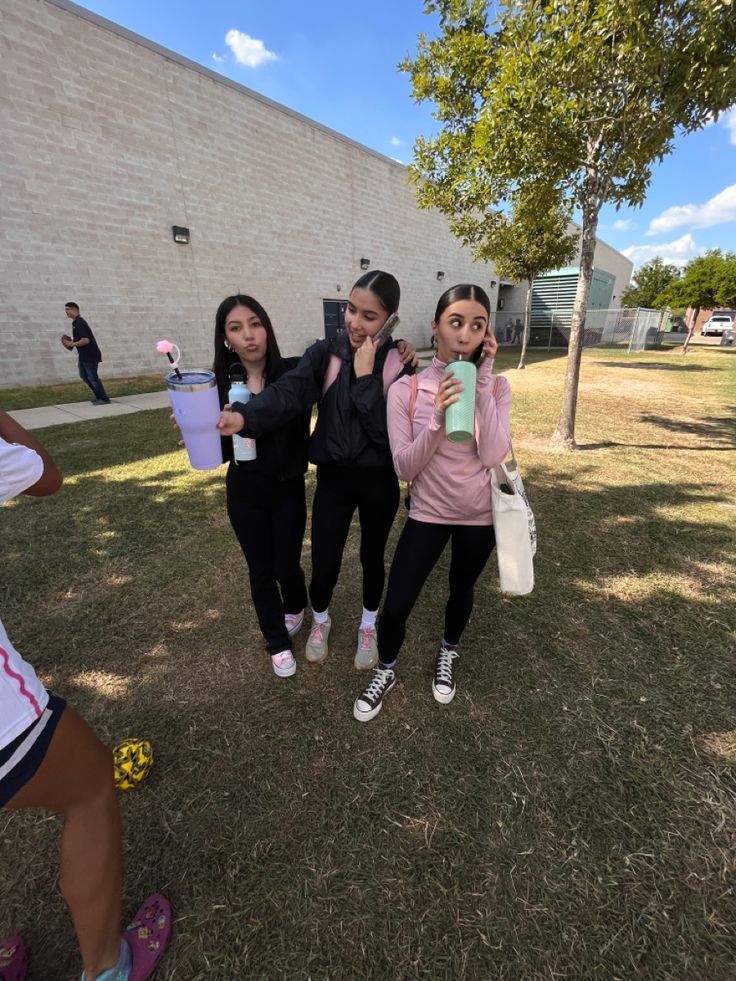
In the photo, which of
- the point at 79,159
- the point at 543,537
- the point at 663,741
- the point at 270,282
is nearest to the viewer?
the point at 663,741

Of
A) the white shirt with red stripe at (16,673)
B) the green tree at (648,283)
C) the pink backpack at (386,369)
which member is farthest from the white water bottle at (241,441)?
the green tree at (648,283)

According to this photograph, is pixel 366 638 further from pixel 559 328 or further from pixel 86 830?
pixel 559 328

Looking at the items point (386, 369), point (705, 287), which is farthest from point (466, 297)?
point (705, 287)

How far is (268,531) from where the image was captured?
2.21 metres

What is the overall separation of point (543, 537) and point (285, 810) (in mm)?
3019

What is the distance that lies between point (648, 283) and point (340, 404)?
59364 millimetres

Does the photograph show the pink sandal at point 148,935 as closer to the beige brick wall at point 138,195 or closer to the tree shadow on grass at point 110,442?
the tree shadow on grass at point 110,442

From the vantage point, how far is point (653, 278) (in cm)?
4728

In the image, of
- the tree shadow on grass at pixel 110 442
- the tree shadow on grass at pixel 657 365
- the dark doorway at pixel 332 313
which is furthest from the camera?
the dark doorway at pixel 332 313

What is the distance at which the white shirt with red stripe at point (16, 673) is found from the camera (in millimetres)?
999

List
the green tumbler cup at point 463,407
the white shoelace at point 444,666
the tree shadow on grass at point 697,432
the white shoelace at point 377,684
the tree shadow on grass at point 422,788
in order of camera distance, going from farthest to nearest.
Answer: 1. the tree shadow on grass at point 697,432
2. the white shoelace at point 444,666
3. the white shoelace at point 377,684
4. the green tumbler cup at point 463,407
5. the tree shadow on grass at point 422,788

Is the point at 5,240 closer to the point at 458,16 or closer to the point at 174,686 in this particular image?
the point at 458,16

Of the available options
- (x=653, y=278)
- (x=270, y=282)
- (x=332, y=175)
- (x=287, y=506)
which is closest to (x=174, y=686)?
(x=287, y=506)

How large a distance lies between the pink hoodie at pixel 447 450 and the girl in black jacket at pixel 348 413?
0.13 meters
